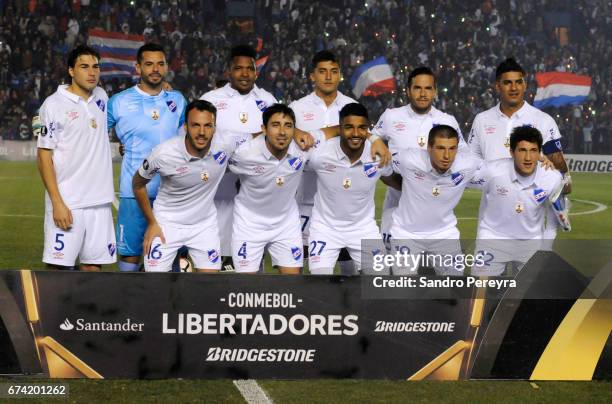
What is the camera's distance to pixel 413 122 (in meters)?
7.73

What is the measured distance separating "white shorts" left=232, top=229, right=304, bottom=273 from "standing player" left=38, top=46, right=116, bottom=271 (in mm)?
931

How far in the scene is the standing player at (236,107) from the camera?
24.5ft

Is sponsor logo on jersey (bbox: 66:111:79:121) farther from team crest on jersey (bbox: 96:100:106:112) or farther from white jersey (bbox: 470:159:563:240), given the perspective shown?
white jersey (bbox: 470:159:563:240)

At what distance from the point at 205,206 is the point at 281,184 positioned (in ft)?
1.92

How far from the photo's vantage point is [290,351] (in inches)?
220

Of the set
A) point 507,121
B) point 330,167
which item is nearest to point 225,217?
point 330,167

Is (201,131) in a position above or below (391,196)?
above

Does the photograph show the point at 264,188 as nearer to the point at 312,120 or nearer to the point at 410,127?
the point at 312,120

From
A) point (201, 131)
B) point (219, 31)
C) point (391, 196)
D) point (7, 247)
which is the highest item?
point (219, 31)

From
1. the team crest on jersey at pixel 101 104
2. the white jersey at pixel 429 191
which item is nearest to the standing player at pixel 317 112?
the white jersey at pixel 429 191

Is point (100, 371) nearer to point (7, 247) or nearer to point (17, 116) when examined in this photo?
point (7, 247)

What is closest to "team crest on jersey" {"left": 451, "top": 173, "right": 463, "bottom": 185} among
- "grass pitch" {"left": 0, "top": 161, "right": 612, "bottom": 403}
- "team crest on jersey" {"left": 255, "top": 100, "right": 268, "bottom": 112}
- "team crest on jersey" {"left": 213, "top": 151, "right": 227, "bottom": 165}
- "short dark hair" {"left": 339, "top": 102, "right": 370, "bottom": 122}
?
"short dark hair" {"left": 339, "top": 102, "right": 370, "bottom": 122}

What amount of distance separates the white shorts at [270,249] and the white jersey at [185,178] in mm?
306

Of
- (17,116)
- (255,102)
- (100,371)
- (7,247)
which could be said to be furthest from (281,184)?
(17,116)
